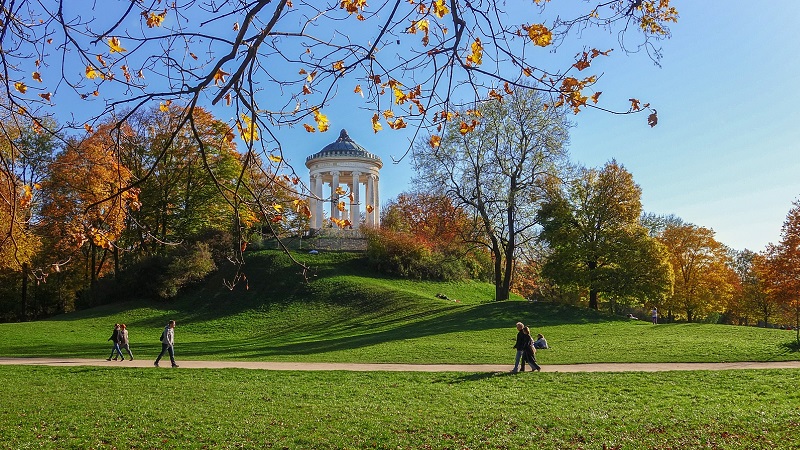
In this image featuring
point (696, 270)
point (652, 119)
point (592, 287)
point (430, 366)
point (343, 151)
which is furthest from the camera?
point (343, 151)

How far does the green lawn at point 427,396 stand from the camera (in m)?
9.50

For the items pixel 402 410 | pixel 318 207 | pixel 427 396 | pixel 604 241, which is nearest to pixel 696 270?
pixel 604 241

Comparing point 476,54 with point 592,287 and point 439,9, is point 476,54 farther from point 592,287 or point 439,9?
point 592,287

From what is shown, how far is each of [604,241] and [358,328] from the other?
503 inches

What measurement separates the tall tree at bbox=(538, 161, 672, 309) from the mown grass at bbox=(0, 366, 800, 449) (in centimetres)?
1558

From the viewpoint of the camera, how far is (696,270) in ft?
138

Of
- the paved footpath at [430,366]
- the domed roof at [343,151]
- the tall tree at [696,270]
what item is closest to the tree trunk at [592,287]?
the tall tree at [696,270]

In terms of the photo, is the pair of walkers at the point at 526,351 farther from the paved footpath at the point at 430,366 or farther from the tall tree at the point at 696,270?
the tall tree at the point at 696,270

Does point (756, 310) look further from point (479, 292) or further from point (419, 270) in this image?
point (419, 270)

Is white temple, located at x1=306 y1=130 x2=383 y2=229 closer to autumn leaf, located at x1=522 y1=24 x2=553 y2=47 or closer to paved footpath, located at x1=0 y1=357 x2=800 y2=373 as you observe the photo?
paved footpath, located at x1=0 y1=357 x2=800 y2=373

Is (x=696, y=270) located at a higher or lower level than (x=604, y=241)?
lower

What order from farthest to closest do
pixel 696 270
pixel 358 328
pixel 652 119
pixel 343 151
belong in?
pixel 343 151 < pixel 696 270 < pixel 358 328 < pixel 652 119

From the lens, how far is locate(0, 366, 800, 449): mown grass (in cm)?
936

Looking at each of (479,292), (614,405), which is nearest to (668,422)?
(614,405)
